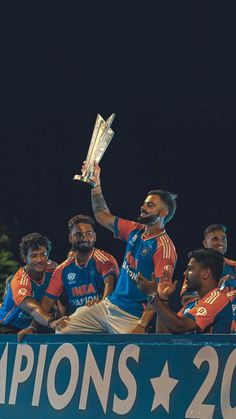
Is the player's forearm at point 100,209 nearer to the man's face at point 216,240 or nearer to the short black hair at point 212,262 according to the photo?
the man's face at point 216,240

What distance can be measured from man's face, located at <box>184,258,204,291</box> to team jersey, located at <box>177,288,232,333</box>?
0.26 meters

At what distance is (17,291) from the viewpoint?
1075 centimetres

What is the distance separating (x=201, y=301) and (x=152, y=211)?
A: 68.3 inches

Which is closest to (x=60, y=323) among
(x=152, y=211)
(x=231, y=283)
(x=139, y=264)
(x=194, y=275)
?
(x=139, y=264)

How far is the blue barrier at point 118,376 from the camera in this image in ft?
24.8

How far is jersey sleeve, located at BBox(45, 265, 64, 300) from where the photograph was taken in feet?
34.8

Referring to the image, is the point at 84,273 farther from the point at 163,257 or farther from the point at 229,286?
the point at 229,286

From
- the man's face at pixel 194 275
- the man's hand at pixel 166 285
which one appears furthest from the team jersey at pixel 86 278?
the man's face at pixel 194 275

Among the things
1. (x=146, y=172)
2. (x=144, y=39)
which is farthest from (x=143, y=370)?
(x=144, y=39)

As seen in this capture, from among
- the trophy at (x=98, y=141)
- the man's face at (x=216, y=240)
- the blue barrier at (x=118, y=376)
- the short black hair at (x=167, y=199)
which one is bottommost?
the blue barrier at (x=118, y=376)

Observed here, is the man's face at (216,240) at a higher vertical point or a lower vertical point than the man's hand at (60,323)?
higher

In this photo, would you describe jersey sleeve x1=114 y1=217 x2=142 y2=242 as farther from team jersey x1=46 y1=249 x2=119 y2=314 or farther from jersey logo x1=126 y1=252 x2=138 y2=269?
team jersey x1=46 y1=249 x2=119 y2=314

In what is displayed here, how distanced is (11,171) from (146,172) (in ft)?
11.6

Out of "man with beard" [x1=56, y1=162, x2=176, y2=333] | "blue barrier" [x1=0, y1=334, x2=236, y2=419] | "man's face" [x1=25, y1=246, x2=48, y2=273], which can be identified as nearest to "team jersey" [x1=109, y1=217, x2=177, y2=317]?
"man with beard" [x1=56, y1=162, x2=176, y2=333]
